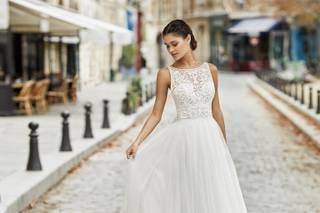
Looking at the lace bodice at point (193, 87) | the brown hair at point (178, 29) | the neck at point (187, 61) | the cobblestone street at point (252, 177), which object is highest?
the brown hair at point (178, 29)

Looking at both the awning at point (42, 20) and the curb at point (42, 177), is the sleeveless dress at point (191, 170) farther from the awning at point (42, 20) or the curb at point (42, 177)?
the awning at point (42, 20)

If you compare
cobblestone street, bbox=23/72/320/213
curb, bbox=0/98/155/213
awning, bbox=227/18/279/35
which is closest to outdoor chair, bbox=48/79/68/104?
cobblestone street, bbox=23/72/320/213

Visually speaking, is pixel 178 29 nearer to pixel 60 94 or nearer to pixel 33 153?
pixel 33 153

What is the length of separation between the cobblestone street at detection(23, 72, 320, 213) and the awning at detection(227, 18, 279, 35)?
42.3 m

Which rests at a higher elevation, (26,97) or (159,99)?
(159,99)

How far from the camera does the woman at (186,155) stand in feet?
17.5

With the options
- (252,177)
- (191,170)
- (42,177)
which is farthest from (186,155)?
(252,177)

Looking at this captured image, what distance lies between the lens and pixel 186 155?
5.50 m

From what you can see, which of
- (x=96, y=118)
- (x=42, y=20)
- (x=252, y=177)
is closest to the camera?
(x=252, y=177)

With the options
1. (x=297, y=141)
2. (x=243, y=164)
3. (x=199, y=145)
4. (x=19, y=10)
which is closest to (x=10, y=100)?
(x=19, y=10)

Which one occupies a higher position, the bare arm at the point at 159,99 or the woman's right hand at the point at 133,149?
the bare arm at the point at 159,99

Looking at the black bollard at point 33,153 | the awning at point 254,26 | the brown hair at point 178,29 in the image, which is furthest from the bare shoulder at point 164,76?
the awning at point 254,26

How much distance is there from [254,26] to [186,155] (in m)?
55.4

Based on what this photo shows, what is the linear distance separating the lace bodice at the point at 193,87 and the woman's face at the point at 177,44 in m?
0.13
